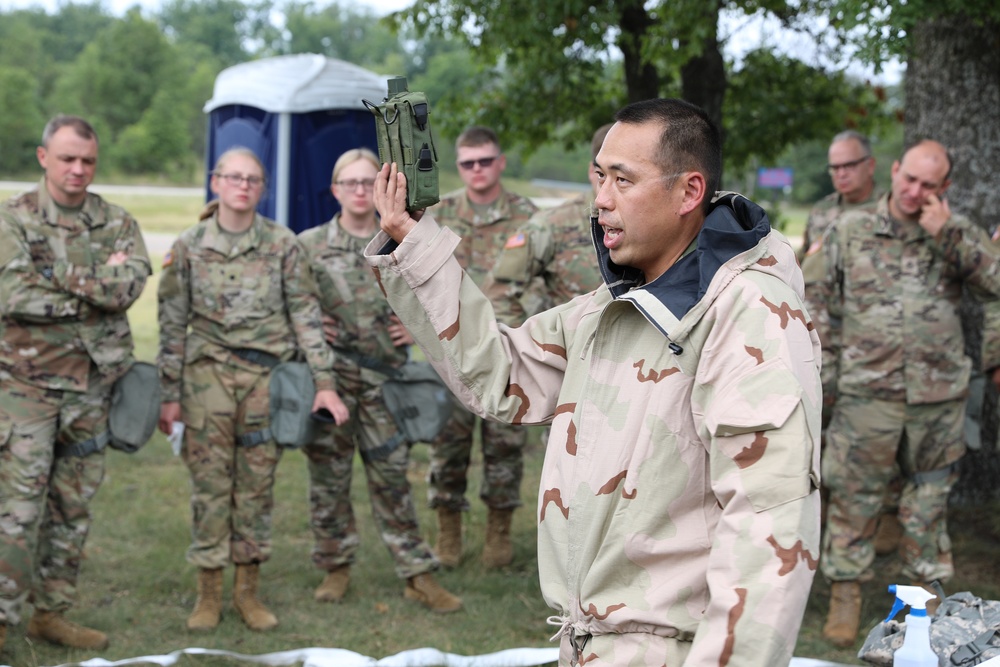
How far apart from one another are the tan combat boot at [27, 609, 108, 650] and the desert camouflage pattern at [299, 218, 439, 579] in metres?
1.21

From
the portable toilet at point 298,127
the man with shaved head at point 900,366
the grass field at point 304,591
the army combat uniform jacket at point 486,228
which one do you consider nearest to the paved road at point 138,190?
the portable toilet at point 298,127

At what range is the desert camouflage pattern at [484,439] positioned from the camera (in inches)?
255

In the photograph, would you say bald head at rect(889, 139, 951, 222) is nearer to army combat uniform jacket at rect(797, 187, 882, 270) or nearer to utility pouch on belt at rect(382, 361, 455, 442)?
army combat uniform jacket at rect(797, 187, 882, 270)

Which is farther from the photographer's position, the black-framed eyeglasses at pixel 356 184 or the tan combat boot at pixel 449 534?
the tan combat boot at pixel 449 534

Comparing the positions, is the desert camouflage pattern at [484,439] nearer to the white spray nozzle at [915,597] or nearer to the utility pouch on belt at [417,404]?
the utility pouch on belt at [417,404]

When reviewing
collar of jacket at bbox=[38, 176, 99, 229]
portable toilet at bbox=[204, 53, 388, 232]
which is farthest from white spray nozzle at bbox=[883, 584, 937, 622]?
portable toilet at bbox=[204, 53, 388, 232]

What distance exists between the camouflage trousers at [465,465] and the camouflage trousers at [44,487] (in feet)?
6.65

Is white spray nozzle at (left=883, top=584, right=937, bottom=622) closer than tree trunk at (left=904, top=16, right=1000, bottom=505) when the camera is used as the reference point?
Yes

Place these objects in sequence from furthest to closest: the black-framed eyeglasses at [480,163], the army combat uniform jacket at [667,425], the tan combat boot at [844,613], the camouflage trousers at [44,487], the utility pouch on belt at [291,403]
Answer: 1. the black-framed eyeglasses at [480,163]
2. the utility pouch on belt at [291,403]
3. the tan combat boot at [844,613]
4. the camouflage trousers at [44,487]
5. the army combat uniform jacket at [667,425]

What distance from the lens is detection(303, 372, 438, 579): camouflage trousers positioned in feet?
19.1

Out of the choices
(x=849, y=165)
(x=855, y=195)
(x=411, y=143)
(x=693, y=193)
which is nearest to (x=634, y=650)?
(x=693, y=193)

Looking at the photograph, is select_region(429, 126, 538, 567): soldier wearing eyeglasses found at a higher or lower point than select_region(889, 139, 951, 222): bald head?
lower

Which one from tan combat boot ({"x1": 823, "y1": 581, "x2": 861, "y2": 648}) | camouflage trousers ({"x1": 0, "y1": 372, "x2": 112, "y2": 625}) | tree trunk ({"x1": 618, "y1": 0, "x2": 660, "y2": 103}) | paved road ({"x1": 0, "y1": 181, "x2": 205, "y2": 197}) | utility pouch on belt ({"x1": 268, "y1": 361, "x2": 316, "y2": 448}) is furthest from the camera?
paved road ({"x1": 0, "y1": 181, "x2": 205, "y2": 197})

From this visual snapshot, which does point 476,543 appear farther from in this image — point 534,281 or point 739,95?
point 739,95
